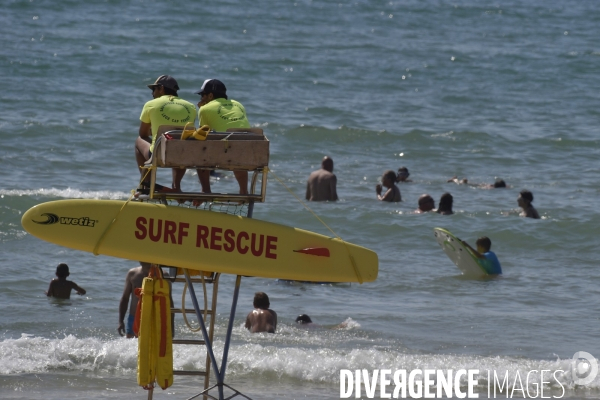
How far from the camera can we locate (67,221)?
6.26 metres

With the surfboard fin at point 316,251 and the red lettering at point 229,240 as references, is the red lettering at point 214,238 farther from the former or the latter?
the surfboard fin at point 316,251

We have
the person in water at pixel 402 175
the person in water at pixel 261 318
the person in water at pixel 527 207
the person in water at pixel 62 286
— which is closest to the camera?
the person in water at pixel 261 318

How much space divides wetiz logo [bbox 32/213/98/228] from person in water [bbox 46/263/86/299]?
5348mm

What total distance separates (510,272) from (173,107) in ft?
25.0

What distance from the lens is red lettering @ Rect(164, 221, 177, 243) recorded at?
627cm

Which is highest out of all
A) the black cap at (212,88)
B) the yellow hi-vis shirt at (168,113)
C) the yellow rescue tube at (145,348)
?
the black cap at (212,88)

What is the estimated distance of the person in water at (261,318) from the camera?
10242 millimetres

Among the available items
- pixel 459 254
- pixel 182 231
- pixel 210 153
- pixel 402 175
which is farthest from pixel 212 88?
pixel 402 175

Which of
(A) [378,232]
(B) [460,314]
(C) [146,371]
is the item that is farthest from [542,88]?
(C) [146,371]

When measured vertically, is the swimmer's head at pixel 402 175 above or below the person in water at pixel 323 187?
above

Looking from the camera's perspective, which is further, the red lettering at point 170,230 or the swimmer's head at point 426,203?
the swimmer's head at point 426,203

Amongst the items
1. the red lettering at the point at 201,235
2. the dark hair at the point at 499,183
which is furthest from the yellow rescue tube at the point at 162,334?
the dark hair at the point at 499,183

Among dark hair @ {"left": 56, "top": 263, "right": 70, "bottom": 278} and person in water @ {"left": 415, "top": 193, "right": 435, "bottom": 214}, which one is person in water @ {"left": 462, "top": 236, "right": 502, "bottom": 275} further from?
dark hair @ {"left": 56, "top": 263, "right": 70, "bottom": 278}

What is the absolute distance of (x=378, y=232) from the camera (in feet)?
51.2
